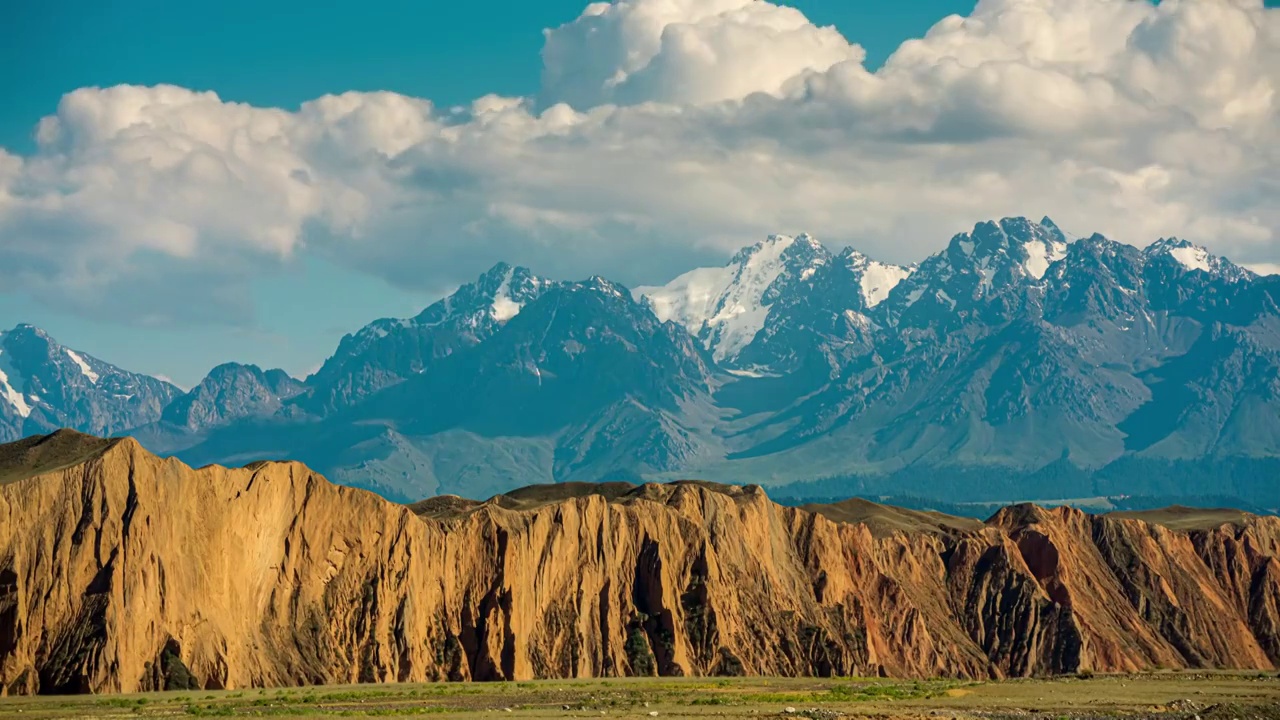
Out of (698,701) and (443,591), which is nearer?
(698,701)

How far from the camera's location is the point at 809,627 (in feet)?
573

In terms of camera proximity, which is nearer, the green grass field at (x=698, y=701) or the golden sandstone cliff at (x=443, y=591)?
the green grass field at (x=698, y=701)

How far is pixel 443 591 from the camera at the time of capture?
6048 inches

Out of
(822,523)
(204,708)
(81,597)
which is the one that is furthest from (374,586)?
(822,523)

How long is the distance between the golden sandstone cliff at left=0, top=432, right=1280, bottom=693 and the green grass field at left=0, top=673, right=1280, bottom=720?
718 cm

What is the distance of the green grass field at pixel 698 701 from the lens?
103125mm

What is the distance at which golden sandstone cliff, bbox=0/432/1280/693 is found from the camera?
122m

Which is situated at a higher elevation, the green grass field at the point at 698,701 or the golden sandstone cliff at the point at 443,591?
the golden sandstone cliff at the point at 443,591

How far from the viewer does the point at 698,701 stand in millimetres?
114125

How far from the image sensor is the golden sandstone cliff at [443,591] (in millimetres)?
121750

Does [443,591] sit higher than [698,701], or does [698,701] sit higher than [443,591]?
[443,591]

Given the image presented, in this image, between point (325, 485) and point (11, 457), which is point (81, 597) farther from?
point (325, 485)

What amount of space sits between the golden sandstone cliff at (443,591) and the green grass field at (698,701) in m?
7.18

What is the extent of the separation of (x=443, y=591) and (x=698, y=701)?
44.4m
